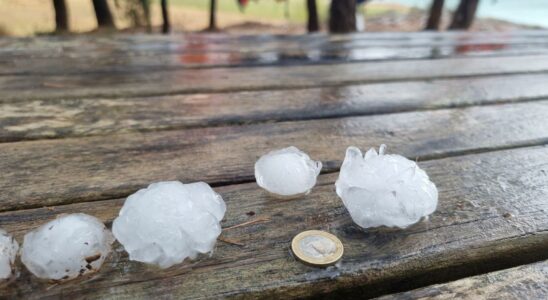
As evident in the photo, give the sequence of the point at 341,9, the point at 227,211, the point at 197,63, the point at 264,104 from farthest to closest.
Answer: the point at 341,9 < the point at 197,63 < the point at 264,104 < the point at 227,211

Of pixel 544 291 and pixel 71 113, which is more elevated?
pixel 71 113

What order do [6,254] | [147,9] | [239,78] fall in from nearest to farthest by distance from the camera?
[6,254], [239,78], [147,9]

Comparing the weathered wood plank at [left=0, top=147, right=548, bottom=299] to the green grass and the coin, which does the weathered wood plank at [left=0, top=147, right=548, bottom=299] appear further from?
the green grass

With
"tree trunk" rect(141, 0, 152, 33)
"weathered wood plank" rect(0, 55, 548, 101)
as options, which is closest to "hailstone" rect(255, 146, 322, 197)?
"weathered wood plank" rect(0, 55, 548, 101)

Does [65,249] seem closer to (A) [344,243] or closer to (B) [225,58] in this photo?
(A) [344,243]

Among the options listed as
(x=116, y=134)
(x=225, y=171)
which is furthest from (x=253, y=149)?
(x=116, y=134)

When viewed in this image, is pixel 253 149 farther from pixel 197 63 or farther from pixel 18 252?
pixel 197 63

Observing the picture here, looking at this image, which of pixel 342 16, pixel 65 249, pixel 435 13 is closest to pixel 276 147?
pixel 65 249
